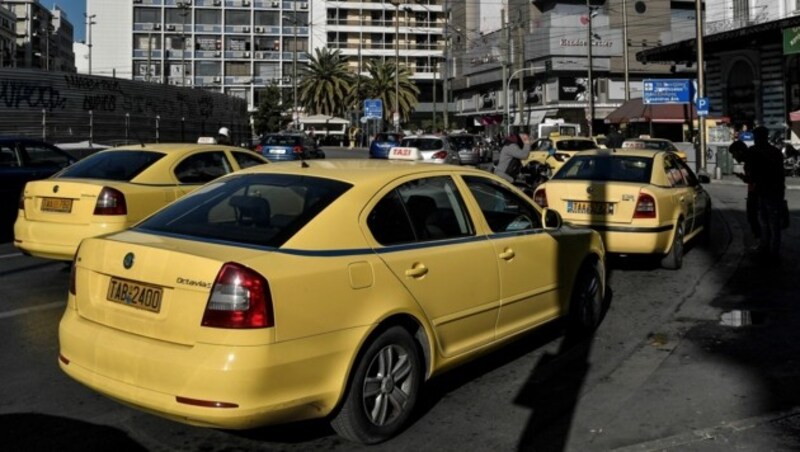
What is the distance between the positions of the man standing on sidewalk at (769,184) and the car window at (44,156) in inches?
419

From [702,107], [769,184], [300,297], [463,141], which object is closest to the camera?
[300,297]

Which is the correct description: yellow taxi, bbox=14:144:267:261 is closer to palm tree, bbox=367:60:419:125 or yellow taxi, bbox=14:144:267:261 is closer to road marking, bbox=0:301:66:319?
road marking, bbox=0:301:66:319

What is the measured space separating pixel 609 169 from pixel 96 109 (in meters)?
24.1

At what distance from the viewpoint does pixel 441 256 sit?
175 inches

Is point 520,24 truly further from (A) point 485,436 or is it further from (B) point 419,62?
(A) point 485,436

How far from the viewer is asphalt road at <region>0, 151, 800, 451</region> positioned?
4.11 metres

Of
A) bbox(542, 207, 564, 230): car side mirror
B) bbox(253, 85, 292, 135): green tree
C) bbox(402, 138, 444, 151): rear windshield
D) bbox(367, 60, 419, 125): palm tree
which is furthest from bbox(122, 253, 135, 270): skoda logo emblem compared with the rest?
bbox(253, 85, 292, 135): green tree

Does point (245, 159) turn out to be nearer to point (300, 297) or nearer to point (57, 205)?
point (57, 205)

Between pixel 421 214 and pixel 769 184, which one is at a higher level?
pixel 769 184

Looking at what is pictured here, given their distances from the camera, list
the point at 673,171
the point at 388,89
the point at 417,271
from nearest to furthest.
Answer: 1. the point at 417,271
2. the point at 673,171
3. the point at 388,89

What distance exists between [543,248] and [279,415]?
8.58 ft

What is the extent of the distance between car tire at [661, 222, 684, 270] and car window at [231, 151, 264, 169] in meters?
5.41

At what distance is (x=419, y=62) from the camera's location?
96.9 m

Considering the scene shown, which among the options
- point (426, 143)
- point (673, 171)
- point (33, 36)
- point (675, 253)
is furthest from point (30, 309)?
point (33, 36)
